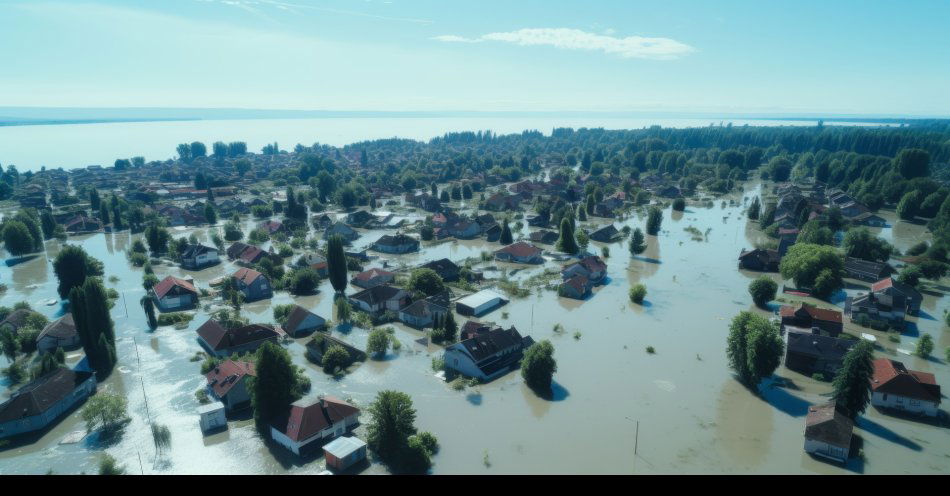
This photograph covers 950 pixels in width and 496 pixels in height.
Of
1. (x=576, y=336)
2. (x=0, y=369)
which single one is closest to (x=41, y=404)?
(x=0, y=369)

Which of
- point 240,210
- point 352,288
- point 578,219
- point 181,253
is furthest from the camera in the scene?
point 240,210

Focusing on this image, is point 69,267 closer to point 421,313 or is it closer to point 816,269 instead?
point 421,313

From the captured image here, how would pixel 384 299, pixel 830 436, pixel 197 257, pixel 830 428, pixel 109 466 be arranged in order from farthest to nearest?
pixel 197 257
pixel 384 299
pixel 830 428
pixel 830 436
pixel 109 466

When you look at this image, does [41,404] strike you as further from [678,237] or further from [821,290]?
[678,237]

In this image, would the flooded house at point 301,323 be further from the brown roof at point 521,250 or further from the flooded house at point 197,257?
the brown roof at point 521,250

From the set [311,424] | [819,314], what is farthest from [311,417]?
[819,314]

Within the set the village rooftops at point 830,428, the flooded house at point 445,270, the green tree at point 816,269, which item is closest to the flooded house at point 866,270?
the green tree at point 816,269
